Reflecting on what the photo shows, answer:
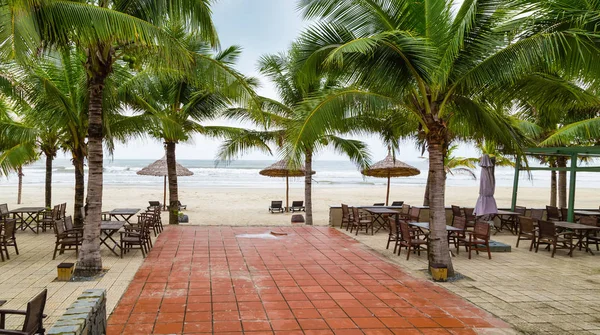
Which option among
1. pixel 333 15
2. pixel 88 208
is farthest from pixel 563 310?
pixel 88 208

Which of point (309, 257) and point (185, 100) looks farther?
point (185, 100)

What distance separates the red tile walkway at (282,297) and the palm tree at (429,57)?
5.58 feet

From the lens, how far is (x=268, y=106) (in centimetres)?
1527

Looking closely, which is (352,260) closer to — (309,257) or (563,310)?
(309,257)

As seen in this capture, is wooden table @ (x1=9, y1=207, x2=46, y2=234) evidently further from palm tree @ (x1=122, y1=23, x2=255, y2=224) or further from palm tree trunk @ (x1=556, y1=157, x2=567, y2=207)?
palm tree trunk @ (x1=556, y1=157, x2=567, y2=207)

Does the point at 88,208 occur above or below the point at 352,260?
above

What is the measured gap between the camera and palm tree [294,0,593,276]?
6.31 metres

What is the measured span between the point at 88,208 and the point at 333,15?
5.42m

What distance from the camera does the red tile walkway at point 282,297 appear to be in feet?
17.1

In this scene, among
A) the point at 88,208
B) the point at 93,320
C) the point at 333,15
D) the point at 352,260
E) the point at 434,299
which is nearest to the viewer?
the point at 93,320

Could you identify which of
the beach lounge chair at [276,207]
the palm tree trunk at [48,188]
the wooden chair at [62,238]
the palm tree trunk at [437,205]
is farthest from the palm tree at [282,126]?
the wooden chair at [62,238]

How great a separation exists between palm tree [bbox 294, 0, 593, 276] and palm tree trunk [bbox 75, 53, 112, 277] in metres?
3.69

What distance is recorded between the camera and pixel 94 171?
7648 mm

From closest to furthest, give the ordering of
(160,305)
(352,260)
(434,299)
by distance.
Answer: (160,305) → (434,299) → (352,260)
